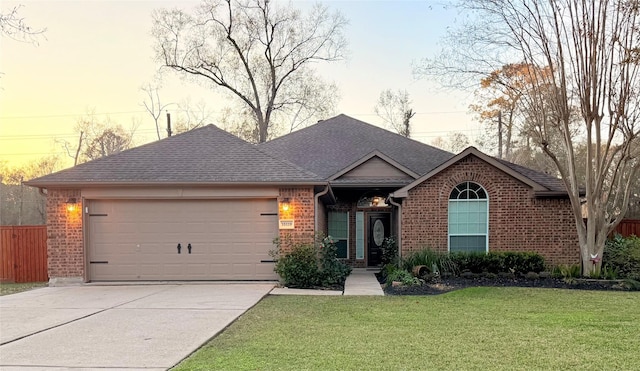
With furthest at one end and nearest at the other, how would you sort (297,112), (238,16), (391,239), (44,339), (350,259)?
1. (297,112)
2. (238,16)
3. (350,259)
4. (391,239)
5. (44,339)

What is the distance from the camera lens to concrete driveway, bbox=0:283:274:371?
4898mm

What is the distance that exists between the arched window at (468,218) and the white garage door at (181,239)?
5.15 metres

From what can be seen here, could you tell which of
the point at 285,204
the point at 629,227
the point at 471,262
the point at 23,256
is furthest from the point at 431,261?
the point at 23,256

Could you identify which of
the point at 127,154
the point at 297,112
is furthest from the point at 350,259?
the point at 297,112

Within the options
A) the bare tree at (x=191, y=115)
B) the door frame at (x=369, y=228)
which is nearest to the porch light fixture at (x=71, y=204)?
the door frame at (x=369, y=228)

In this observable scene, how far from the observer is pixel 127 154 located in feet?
37.3

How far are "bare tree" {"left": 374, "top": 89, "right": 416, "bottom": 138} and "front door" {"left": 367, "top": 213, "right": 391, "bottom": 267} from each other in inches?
762

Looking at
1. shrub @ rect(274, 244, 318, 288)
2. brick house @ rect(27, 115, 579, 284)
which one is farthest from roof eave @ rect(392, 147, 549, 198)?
shrub @ rect(274, 244, 318, 288)

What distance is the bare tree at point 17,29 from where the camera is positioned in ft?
20.5

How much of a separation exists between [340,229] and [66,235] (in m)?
8.65

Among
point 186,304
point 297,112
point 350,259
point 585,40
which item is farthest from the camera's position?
point 297,112

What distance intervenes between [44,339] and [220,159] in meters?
6.18

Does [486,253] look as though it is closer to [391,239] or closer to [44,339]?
[391,239]

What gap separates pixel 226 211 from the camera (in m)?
10.7
